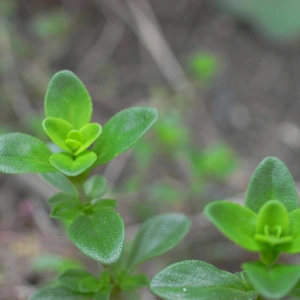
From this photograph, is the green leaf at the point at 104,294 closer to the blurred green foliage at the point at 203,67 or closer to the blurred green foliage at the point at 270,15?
the blurred green foliage at the point at 203,67

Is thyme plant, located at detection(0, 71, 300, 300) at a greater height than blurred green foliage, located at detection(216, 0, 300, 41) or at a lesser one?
lesser

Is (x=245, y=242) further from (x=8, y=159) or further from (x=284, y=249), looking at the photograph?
(x=8, y=159)

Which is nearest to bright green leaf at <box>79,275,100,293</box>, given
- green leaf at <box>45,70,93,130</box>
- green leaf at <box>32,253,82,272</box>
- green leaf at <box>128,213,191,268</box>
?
green leaf at <box>128,213,191,268</box>

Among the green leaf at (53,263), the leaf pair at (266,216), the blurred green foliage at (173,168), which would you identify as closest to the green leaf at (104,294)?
the leaf pair at (266,216)

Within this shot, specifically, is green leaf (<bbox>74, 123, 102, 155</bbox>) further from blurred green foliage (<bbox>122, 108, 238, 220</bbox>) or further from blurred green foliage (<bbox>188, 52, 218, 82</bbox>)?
blurred green foliage (<bbox>188, 52, 218, 82</bbox>)

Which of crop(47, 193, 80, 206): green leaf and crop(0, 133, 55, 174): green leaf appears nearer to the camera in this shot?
crop(0, 133, 55, 174): green leaf

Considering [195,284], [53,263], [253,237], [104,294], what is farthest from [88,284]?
[53,263]

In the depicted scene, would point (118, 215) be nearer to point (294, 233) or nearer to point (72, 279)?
point (72, 279)
